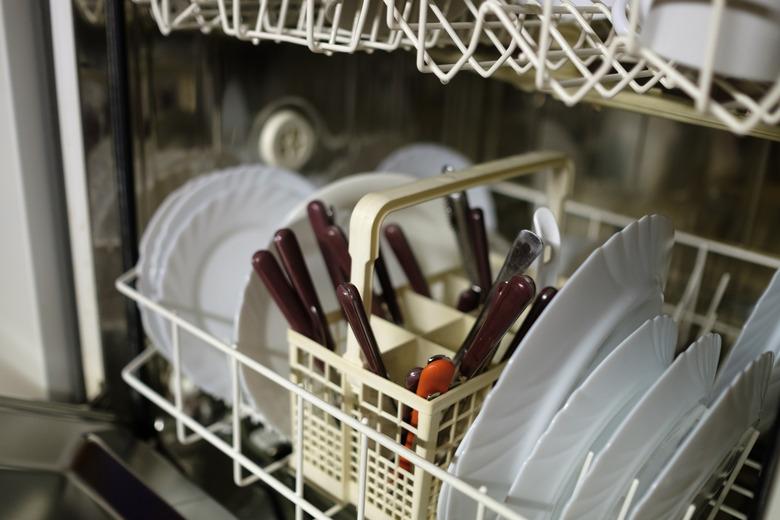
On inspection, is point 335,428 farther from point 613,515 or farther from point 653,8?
point 653,8

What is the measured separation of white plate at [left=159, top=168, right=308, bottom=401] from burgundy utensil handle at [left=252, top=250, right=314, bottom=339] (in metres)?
0.18

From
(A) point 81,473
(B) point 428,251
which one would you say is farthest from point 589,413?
(A) point 81,473

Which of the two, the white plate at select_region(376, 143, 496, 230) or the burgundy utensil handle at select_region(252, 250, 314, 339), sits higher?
the white plate at select_region(376, 143, 496, 230)

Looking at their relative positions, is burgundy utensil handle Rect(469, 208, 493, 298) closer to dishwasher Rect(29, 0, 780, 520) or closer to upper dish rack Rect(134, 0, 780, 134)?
dishwasher Rect(29, 0, 780, 520)

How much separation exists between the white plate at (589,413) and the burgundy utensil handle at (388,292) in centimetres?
24

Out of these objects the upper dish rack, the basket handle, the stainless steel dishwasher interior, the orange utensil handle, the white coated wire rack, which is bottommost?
the stainless steel dishwasher interior

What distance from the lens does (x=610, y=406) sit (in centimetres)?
49

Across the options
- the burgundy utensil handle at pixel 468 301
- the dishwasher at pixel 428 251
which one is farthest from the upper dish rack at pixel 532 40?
the burgundy utensil handle at pixel 468 301

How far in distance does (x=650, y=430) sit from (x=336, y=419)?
30 centimetres

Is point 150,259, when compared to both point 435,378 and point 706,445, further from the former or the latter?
point 706,445

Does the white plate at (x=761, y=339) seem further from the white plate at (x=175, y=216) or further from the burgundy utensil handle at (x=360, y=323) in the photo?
the white plate at (x=175, y=216)

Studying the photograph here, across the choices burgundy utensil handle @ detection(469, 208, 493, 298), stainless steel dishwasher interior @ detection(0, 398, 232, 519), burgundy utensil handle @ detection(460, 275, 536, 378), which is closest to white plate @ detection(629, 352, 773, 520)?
burgundy utensil handle @ detection(460, 275, 536, 378)

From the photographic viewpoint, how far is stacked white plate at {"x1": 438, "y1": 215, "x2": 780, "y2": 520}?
0.45 meters

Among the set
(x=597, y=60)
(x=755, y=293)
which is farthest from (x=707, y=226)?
(x=597, y=60)
